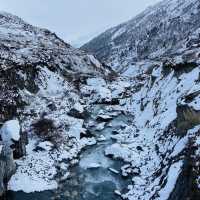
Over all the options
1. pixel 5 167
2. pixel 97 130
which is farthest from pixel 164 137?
pixel 5 167

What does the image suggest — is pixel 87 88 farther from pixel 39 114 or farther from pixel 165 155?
pixel 165 155

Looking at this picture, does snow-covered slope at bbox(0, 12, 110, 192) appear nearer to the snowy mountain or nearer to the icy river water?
the snowy mountain

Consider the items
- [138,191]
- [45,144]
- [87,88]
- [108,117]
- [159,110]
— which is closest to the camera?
[138,191]

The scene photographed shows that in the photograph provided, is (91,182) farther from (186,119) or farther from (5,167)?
(186,119)

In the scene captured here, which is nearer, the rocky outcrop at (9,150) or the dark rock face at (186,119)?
the rocky outcrop at (9,150)

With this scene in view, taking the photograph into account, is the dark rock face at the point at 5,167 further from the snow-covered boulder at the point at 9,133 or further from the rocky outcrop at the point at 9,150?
the snow-covered boulder at the point at 9,133

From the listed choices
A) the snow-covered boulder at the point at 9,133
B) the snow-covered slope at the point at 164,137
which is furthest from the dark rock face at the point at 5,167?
the snow-covered slope at the point at 164,137

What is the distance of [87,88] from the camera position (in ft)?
199

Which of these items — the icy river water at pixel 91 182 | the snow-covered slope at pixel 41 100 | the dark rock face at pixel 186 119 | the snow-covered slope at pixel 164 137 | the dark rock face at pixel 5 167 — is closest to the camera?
the snow-covered slope at pixel 164 137

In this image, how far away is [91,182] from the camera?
1107 inches

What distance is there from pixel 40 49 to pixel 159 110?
121 ft

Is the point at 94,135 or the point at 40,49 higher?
the point at 40,49

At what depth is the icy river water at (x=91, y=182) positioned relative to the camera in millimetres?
25922

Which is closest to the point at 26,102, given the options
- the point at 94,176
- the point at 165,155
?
the point at 94,176
